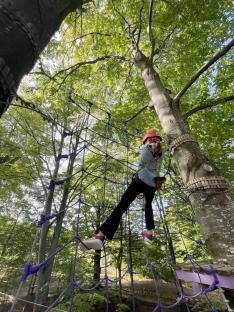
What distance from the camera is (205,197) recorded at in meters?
2.02

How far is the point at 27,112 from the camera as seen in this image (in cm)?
669

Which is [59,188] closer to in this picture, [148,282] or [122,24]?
[122,24]

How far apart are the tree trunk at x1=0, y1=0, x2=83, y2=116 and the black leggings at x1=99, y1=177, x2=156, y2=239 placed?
1.83 m

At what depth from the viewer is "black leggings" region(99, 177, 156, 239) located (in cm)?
228

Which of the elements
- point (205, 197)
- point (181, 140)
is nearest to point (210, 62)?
point (181, 140)

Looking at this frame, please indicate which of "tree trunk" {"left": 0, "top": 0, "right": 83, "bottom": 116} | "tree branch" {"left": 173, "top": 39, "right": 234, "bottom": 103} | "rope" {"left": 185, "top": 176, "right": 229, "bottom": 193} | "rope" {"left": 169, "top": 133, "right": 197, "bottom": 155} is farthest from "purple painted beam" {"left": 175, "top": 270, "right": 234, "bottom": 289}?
"tree branch" {"left": 173, "top": 39, "right": 234, "bottom": 103}

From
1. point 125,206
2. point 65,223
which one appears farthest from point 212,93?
point 65,223

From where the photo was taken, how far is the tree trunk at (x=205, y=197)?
1.78 meters

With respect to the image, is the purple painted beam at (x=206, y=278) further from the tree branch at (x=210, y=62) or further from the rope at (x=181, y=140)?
the tree branch at (x=210, y=62)

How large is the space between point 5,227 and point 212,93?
10590 millimetres

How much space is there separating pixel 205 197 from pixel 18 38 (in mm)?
1924

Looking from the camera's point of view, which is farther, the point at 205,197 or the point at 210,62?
the point at 210,62

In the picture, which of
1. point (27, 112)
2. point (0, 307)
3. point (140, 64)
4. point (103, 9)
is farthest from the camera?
point (0, 307)

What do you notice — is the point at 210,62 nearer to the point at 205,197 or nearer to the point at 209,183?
the point at 209,183
